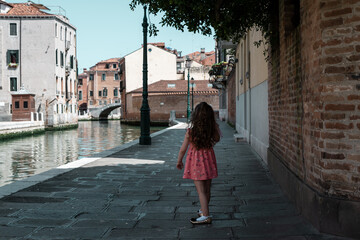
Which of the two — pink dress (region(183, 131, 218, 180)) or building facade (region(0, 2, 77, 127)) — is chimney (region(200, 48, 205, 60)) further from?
pink dress (region(183, 131, 218, 180))

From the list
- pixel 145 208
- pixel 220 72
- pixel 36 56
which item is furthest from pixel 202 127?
pixel 36 56

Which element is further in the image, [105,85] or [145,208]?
[105,85]

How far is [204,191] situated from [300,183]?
115 centimetres

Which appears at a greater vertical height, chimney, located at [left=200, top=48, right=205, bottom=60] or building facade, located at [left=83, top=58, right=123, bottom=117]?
chimney, located at [left=200, top=48, right=205, bottom=60]

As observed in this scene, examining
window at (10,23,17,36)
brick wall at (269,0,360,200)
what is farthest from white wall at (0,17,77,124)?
brick wall at (269,0,360,200)

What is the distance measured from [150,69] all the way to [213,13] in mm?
60476

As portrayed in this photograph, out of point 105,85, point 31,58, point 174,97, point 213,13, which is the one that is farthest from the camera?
point 105,85

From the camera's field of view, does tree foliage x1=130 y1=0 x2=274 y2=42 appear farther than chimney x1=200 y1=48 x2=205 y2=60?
No

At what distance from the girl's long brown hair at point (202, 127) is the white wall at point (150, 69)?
2454 inches

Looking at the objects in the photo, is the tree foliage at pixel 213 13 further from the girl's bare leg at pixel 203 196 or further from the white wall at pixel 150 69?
the white wall at pixel 150 69

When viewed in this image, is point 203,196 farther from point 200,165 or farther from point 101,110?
point 101,110

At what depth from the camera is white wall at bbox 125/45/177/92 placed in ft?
219

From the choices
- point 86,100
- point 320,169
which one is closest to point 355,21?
point 320,169

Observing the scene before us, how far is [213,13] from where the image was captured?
6.89m
